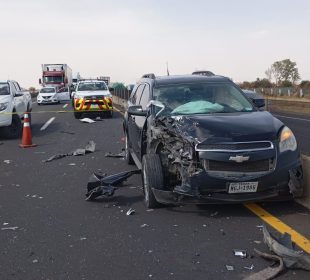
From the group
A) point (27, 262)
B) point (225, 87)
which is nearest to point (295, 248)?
point (27, 262)

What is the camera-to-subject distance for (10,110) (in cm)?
1500

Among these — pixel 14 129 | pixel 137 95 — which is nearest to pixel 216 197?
pixel 137 95

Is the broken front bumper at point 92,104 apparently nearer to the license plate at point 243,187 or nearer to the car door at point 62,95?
the license plate at point 243,187

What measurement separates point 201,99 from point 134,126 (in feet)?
4.56

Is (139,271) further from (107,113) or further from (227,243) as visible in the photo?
(107,113)

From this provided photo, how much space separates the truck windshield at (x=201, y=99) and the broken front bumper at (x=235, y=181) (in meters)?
1.43

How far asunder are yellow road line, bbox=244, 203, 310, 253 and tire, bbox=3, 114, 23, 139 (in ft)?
35.7

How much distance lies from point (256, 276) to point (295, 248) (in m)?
0.75

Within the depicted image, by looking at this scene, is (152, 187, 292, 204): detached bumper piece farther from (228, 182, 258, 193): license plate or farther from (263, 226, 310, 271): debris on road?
(263, 226, 310, 271): debris on road

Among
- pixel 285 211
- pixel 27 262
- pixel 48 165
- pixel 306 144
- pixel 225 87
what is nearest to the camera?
pixel 27 262

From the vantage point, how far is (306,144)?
1209cm

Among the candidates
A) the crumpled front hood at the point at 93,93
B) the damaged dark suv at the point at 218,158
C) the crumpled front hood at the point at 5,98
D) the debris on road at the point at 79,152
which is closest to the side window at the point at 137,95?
the damaged dark suv at the point at 218,158

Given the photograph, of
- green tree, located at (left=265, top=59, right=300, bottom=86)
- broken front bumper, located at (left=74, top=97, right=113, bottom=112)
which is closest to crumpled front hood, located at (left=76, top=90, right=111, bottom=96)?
broken front bumper, located at (left=74, top=97, right=113, bottom=112)

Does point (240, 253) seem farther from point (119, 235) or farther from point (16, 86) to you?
point (16, 86)
